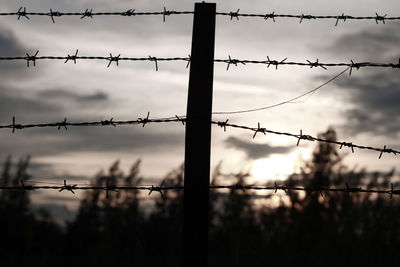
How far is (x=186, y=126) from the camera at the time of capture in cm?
389

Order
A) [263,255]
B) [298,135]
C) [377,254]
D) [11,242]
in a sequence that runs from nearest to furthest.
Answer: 1. [298,135]
2. [263,255]
3. [377,254]
4. [11,242]

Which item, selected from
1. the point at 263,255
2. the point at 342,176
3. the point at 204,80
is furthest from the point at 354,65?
the point at 342,176

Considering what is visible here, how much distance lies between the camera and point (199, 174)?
3836 millimetres

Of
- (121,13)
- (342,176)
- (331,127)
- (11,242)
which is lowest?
(11,242)

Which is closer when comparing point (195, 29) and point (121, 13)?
point (195, 29)

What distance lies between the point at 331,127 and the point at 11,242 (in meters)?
20.3

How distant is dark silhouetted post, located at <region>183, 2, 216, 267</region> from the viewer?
3812 millimetres

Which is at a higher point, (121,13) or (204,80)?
(121,13)

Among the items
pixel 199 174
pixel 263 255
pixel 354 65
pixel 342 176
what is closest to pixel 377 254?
pixel 263 255

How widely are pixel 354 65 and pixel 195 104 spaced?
4.89ft


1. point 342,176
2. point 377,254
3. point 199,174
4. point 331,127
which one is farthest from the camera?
point 342,176

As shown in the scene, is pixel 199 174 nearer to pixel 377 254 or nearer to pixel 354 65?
pixel 354 65

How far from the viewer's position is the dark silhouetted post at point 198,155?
3.81m

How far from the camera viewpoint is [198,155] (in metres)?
3.85
